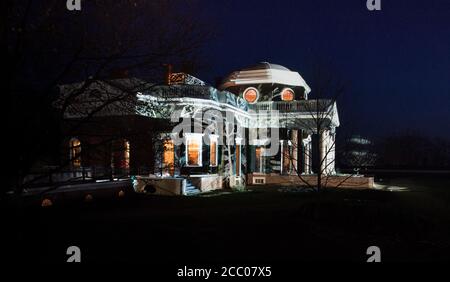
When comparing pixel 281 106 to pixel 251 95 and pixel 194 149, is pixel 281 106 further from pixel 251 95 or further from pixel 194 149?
pixel 194 149

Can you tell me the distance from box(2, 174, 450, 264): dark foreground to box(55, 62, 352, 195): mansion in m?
1.62

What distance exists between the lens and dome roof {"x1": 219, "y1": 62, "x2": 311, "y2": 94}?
28625mm

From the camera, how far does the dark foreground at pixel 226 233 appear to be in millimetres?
7617

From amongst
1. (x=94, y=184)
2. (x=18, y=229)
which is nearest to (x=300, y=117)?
(x=94, y=184)

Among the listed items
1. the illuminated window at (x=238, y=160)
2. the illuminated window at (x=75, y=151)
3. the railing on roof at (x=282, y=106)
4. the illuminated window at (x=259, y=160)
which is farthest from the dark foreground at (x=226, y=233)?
the illuminated window at (x=259, y=160)

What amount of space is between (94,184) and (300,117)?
1573 cm

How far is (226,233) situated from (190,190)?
956 centimetres

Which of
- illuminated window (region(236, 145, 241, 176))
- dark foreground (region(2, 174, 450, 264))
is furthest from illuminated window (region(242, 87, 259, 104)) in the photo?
dark foreground (region(2, 174, 450, 264))

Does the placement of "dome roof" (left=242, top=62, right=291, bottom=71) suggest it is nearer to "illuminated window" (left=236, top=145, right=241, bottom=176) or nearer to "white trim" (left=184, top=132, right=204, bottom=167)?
"illuminated window" (left=236, top=145, right=241, bottom=176)

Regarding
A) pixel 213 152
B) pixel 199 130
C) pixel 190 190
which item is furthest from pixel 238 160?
pixel 190 190

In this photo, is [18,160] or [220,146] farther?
[220,146]

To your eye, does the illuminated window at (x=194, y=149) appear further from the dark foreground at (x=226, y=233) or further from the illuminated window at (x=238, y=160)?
the dark foreground at (x=226, y=233)

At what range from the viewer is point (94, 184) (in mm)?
14688
